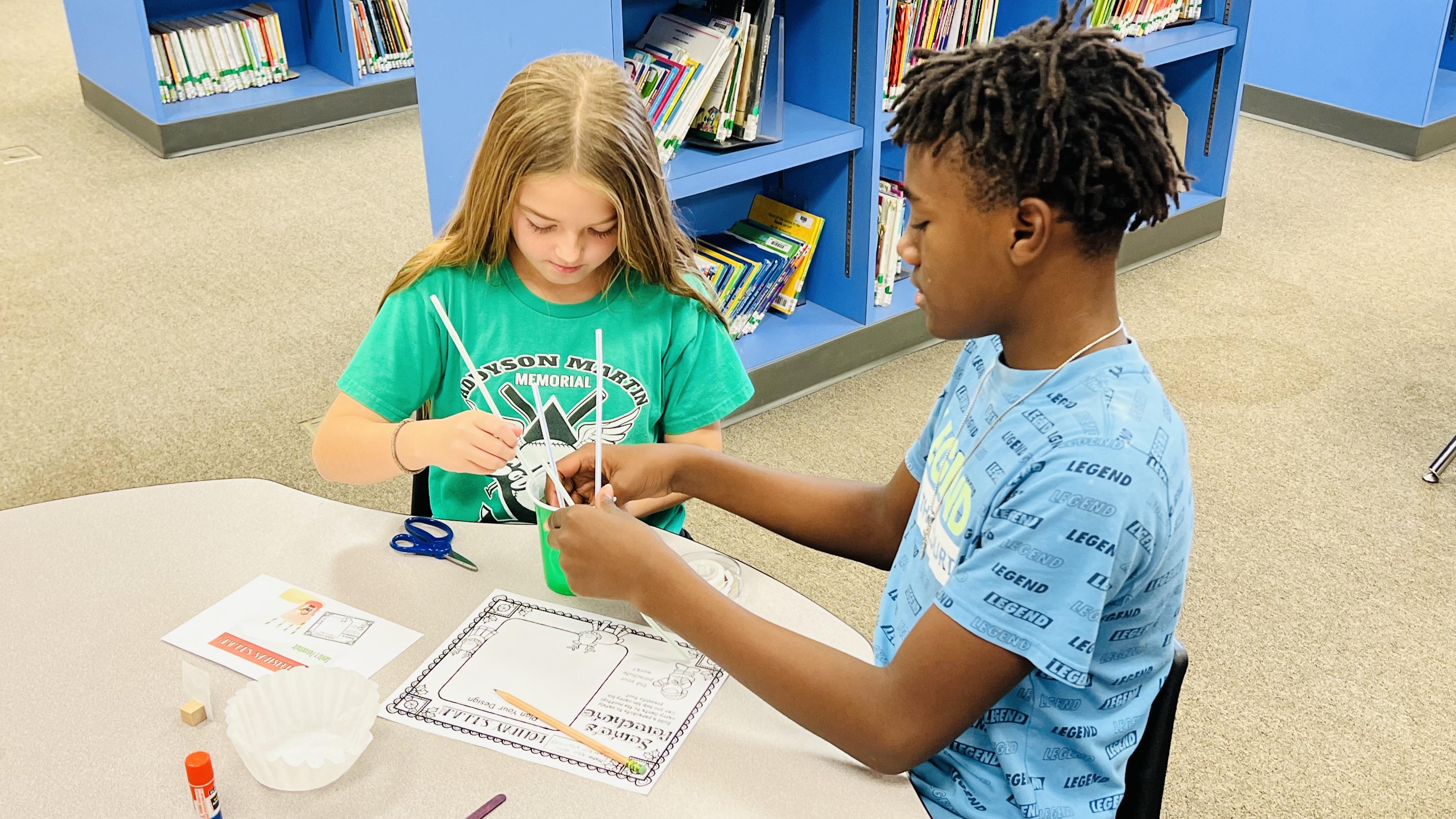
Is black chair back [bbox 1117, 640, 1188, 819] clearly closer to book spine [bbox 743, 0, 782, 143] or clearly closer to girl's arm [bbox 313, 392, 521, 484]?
girl's arm [bbox 313, 392, 521, 484]

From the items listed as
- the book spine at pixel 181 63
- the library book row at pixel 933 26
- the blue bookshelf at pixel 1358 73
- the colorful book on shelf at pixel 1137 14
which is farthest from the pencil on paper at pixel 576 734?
the blue bookshelf at pixel 1358 73

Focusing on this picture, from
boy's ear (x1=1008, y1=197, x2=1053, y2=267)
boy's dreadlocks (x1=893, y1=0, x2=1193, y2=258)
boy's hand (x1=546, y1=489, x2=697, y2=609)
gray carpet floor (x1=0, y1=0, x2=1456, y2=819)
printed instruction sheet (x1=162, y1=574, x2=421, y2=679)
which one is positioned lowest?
gray carpet floor (x1=0, y1=0, x2=1456, y2=819)

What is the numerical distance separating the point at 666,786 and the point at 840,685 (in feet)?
0.55

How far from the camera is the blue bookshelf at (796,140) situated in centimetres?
255

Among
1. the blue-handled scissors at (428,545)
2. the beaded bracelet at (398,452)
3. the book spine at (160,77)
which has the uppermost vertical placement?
the beaded bracelet at (398,452)

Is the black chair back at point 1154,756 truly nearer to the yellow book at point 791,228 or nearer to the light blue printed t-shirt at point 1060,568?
the light blue printed t-shirt at point 1060,568

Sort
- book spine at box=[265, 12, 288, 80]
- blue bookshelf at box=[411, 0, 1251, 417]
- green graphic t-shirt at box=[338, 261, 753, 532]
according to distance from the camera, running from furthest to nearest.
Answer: book spine at box=[265, 12, 288, 80] → blue bookshelf at box=[411, 0, 1251, 417] → green graphic t-shirt at box=[338, 261, 753, 532]

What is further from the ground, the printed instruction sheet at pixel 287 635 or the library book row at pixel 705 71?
the library book row at pixel 705 71

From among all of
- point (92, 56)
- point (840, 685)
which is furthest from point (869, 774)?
point (92, 56)

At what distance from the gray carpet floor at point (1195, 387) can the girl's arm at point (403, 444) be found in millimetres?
1105

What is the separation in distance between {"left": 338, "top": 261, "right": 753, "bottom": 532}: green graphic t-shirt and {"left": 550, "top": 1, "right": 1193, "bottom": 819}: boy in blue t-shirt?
16.5 inches

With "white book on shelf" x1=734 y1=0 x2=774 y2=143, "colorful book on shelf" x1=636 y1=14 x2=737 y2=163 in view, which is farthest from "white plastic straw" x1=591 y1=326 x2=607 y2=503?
"white book on shelf" x1=734 y1=0 x2=774 y2=143

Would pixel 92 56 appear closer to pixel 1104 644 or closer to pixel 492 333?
pixel 492 333

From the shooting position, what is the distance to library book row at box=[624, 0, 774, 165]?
268 centimetres
